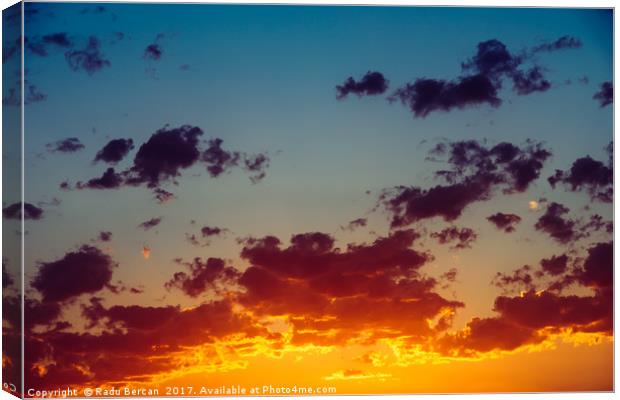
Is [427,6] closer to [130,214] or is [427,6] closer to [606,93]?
[606,93]

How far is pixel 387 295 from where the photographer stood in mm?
6859

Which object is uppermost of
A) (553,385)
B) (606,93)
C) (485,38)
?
(485,38)

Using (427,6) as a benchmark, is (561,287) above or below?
below


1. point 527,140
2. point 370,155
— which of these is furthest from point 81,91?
point 527,140

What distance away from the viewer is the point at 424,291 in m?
6.87

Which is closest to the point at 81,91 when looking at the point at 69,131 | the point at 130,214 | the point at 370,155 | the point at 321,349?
the point at 69,131

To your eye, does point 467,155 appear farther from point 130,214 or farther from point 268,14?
point 130,214

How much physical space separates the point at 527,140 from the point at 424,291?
1342mm

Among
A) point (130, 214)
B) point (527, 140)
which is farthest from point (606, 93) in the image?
point (130, 214)

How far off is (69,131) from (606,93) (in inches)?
154

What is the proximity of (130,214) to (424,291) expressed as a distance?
7.28 feet

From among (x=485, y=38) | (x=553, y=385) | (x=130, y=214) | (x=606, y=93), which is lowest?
(x=553, y=385)

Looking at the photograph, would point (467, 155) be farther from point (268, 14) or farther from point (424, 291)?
point (268, 14)

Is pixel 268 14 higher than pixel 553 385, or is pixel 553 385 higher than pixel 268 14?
pixel 268 14
